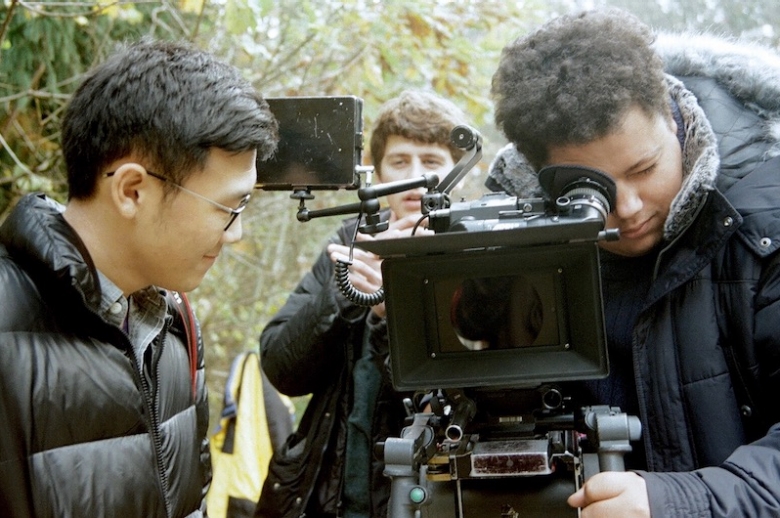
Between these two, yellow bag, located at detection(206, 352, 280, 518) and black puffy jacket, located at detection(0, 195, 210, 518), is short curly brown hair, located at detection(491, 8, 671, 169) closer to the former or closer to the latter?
black puffy jacket, located at detection(0, 195, 210, 518)

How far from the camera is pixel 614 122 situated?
1.74m

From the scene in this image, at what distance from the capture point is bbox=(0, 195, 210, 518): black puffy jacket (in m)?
1.48

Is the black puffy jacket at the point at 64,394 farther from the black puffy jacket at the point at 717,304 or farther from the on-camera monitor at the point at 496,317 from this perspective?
the black puffy jacket at the point at 717,304

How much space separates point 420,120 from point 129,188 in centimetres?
120

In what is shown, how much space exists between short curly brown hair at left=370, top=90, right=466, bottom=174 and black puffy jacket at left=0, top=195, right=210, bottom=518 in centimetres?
125

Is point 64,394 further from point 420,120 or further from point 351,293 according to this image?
point 420,120

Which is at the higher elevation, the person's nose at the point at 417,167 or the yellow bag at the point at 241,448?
the person's nose at the point at 417,167

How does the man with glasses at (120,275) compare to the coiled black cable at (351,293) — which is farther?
the coiled black cable at (351,293)

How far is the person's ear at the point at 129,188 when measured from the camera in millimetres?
1706

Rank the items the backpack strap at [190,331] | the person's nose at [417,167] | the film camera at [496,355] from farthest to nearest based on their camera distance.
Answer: the person's nose at [417,167] → the backpack strap at [190,331] → the film camera at [496,355]

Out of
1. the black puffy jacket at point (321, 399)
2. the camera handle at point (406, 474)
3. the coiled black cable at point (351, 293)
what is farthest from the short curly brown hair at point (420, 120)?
the camera handle at point (406, 474)

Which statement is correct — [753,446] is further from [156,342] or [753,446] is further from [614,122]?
[156,342]

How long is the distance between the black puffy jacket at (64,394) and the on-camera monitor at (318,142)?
485 mm

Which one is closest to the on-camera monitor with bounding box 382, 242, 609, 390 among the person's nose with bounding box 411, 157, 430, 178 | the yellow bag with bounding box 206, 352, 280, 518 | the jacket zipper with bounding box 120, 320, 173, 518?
the jacket zipper with bounding box 120, 320, 173, 518
